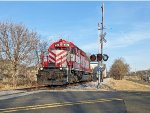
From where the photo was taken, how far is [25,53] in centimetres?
4306

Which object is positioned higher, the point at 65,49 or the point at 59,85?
the point at 65,49

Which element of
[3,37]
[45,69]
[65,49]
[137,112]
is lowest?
[137,112]

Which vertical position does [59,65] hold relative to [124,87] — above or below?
above

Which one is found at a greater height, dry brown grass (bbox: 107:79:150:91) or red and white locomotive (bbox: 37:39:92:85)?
red and white locomotive (bbox: 37:39:92:85)

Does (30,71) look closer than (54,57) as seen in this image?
No

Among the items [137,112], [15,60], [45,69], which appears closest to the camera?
[137,112]

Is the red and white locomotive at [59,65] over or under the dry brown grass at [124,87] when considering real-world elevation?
over

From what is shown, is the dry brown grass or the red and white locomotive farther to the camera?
the dry brown grass

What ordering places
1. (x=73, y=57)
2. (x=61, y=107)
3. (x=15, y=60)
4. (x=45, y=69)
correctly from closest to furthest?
1. (x=61, y=107)
2. (x=45, y=69)
3. (x=73, y=57)
4. (x=15, y=60)

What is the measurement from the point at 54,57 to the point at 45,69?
5.55ft

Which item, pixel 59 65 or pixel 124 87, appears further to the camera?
pixel 124 87

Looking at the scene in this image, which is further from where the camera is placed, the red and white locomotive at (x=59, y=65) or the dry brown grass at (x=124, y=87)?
the dry brown grass at (x=124, y=87)

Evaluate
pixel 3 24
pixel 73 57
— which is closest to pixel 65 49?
pixel 73 57

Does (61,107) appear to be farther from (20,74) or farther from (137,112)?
(20,74)
